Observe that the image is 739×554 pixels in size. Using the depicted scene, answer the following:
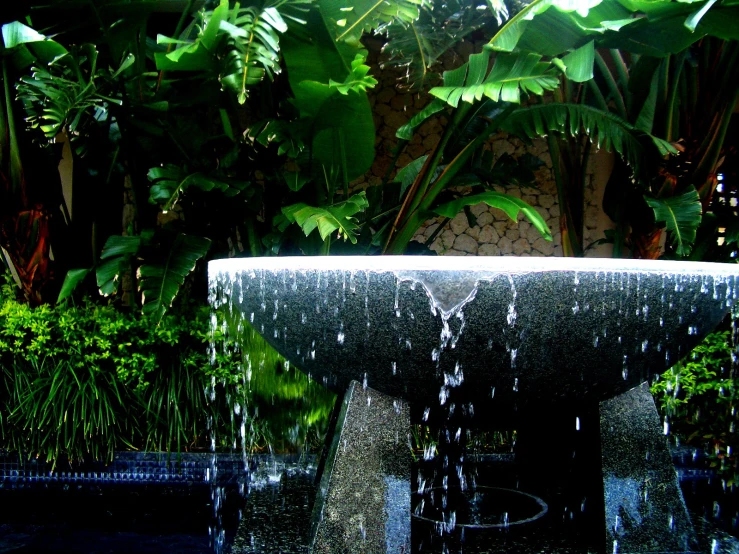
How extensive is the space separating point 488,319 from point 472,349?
0.07 m

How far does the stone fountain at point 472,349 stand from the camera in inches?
50.7

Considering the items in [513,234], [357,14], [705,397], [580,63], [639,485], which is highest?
[357,14]

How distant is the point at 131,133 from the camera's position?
375 centimetres

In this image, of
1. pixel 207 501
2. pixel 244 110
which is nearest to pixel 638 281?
pixel 207 501

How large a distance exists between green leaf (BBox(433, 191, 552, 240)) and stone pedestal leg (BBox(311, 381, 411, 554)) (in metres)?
2.13

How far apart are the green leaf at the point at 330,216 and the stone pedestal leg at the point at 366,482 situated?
1665 mm

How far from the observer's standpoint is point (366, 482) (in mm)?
1405

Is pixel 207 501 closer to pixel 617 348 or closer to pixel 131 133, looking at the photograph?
pixel 131 133

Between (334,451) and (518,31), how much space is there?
2225 mm

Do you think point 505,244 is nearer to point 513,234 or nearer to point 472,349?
point 513,234

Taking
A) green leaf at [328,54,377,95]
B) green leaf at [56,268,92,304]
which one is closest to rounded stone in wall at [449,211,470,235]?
green leaf at [328,54,377,95]

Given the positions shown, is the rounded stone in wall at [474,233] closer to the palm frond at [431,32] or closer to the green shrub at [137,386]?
the palm frond at [431,32]

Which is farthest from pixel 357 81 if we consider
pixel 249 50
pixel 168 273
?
pixel 168 273

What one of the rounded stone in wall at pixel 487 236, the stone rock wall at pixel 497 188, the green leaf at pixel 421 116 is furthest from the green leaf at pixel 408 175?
the rounded stone in wall at pixel 487 236
